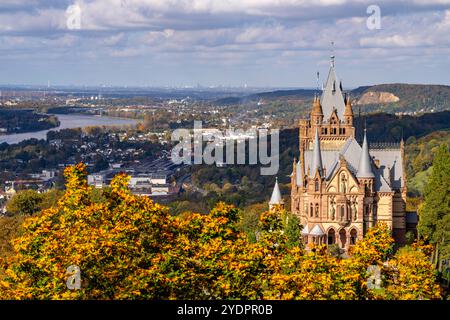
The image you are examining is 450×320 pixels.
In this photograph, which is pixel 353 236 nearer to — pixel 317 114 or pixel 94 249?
pixel 317 114

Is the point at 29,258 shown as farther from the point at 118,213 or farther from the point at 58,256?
the point at 118,213

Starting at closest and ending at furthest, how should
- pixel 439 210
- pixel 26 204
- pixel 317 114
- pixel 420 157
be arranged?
pixel 439 210, pixel 317 114, pixel 26 204, pixel 420 157

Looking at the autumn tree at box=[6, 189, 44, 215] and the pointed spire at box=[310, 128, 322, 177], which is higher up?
the pointed spire at box=[310, 128, 322, 177]

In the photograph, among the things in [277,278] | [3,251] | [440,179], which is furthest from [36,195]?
[277,278]

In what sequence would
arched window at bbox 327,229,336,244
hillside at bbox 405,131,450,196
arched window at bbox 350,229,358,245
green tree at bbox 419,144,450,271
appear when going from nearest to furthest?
1. green tree at bbox 419,144,450,271
2. arched window at bbox 350,229,358,245
3. arched window at bbox 327,229,336,244
4. hillside at bbox 405,131,450,196

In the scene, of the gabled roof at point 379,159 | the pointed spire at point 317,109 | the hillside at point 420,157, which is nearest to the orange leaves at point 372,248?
the gabled roof at point 379,159

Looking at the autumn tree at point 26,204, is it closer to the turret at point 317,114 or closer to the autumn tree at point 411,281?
the turret at point 317,114

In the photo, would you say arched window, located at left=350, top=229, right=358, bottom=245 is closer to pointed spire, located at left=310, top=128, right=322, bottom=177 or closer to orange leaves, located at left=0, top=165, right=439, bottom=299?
pointed spire, located at left=310, top=128, right=322, bottom=177

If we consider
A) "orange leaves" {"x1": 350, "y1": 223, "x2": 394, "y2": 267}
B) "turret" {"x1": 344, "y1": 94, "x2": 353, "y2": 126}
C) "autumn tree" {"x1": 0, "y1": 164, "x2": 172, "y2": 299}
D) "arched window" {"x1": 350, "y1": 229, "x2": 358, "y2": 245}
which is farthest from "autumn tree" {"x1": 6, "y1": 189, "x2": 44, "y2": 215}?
"orange leaves" {"x1": 350, "y1": 223, "x2": 394, "y2": 267}

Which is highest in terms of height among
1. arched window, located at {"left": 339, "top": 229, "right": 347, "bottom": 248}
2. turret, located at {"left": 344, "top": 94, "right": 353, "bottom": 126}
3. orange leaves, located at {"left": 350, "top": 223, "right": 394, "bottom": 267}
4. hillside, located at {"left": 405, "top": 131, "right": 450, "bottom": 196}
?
turret, located at {"left": 344, "top": 94, "right": 353, "bottom": 126}

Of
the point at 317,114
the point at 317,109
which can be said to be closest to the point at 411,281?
the point at 317,114
